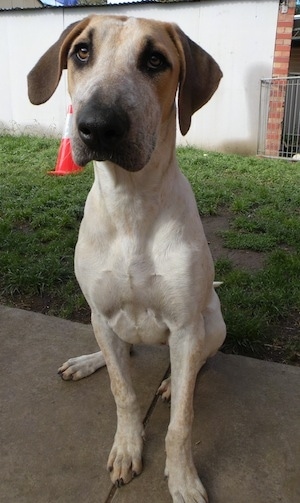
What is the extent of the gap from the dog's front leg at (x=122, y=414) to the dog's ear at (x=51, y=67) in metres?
1.05

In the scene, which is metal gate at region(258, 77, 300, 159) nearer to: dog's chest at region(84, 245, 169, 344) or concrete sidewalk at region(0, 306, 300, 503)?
concrete sidewalk at region(0, 306, 300, 503)

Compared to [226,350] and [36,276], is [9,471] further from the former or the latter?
[36,276]

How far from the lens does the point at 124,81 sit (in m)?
1.66

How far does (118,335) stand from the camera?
2.19 m

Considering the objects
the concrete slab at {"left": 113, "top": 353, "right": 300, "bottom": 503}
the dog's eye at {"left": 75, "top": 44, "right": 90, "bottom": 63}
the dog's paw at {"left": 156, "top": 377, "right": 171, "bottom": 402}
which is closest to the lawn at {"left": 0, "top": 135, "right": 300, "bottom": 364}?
the concrete slab at {"left": 113, "top": 353, "right": 300, "bottom": 503}

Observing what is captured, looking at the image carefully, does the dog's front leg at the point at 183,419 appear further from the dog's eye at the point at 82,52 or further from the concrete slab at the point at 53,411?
the dog's eye at the point at 82,52

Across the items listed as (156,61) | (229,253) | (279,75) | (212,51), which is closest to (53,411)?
(156,61)

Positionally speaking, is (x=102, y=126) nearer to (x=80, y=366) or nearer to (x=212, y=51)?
(x=80, y=366)

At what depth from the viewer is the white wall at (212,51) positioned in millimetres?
8047

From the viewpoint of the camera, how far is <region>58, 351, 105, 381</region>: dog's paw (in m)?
2.51

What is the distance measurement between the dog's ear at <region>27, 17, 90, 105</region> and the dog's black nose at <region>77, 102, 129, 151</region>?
0.58 metres

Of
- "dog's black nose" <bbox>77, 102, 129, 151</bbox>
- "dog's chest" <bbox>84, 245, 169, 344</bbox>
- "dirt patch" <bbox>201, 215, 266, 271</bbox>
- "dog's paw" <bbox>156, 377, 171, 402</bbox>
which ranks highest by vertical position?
"dog's black nose" <bbox>77, 102, 129, 151</bbox>

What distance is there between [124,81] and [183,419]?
55.0 inches

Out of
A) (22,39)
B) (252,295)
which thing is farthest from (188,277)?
(22,39)
